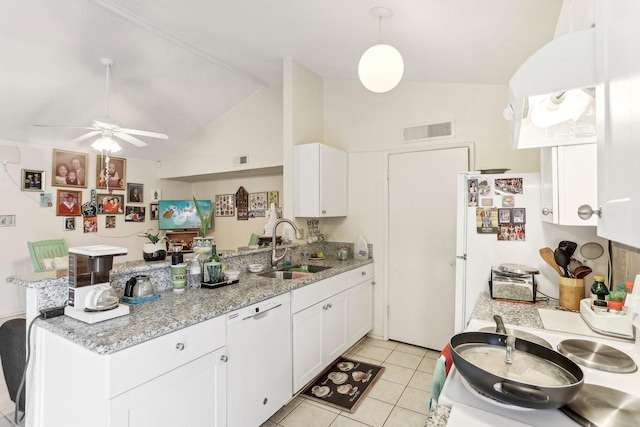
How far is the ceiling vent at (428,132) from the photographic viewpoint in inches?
120

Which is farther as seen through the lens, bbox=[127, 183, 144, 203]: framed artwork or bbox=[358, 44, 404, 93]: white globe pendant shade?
bbox=[127, 183, 144, 203]: framed artwork

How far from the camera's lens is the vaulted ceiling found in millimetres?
2018

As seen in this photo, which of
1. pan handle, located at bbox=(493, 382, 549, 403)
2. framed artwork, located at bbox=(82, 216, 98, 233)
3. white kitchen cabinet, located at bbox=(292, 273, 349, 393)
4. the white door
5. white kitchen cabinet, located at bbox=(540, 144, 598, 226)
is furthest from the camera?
framed artwork, located at bbox=(82, 216, 98, 233)

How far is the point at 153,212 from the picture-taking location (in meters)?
5.52

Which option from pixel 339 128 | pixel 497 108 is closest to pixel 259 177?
pixel 339 128

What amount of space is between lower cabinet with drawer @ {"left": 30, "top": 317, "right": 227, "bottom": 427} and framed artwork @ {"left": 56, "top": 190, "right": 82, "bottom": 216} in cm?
380

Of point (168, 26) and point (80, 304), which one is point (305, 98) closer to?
point (168, 26)

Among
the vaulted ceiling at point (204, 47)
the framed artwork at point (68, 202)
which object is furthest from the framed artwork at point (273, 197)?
the framed artwork at point (68, 202)

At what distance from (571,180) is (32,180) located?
19.0ft

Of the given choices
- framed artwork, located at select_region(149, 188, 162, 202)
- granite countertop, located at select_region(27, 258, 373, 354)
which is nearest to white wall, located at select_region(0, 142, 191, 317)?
framed artwork, located at select_region(149, 188, 162, 202)

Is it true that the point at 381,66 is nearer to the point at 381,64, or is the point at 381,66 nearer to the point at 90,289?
the point at 381,64

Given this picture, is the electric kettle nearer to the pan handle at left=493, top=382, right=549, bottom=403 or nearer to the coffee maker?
the coffee maker

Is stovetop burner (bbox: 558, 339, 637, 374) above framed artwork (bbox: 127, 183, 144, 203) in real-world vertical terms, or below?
below

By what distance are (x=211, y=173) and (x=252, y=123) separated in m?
1.10
